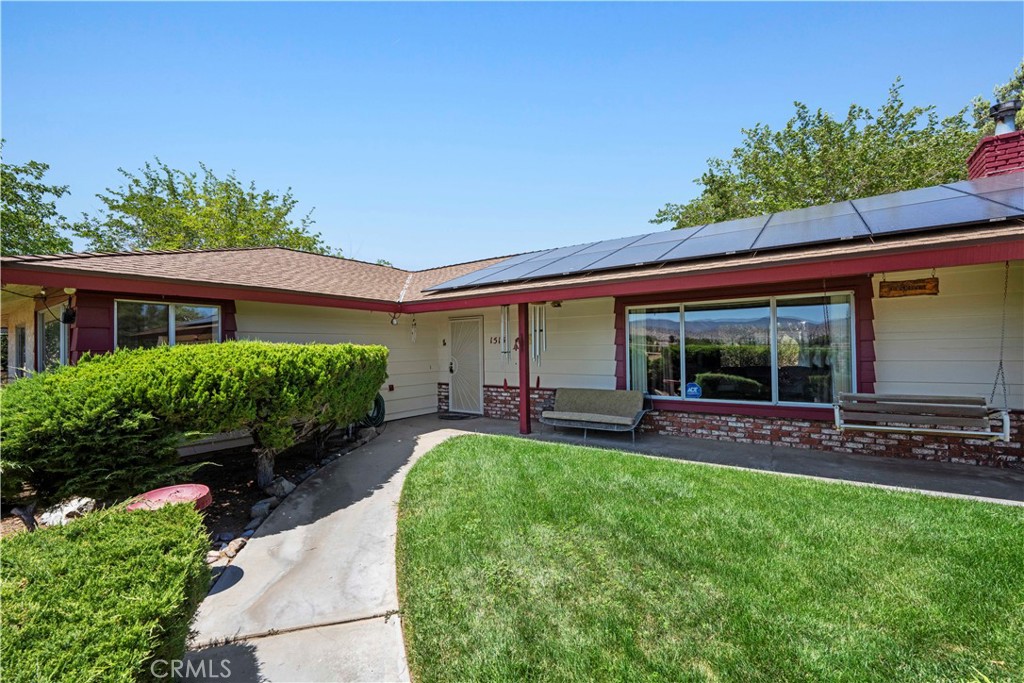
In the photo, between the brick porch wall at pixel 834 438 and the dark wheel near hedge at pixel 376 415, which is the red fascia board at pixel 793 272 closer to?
the brick porch wall at pixel 834 438

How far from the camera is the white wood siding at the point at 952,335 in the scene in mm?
5199

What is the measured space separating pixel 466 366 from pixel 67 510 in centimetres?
728

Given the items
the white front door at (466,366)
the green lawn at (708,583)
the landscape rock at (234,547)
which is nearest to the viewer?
the green lawn at (708,583)

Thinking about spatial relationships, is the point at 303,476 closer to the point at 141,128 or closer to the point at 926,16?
the point at 141,128

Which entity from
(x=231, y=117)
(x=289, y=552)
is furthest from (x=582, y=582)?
(x=231, y=117)

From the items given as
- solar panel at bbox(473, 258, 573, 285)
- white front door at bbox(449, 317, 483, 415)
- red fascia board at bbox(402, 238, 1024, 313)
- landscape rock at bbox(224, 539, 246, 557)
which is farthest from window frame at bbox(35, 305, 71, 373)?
white front door at bbox(449, 317, 483, 415)

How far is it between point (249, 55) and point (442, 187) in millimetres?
6889

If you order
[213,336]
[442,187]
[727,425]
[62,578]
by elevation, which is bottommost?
[727,425]

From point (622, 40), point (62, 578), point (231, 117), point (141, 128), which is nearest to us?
point (62, 578)

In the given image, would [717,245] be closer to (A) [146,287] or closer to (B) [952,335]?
(B) [952,335]

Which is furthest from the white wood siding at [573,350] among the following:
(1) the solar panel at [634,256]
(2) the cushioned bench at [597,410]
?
(1) the solar panel at [634,256]

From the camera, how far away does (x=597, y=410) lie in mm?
7863

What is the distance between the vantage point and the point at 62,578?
177cm

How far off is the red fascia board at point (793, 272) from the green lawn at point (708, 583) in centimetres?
239
